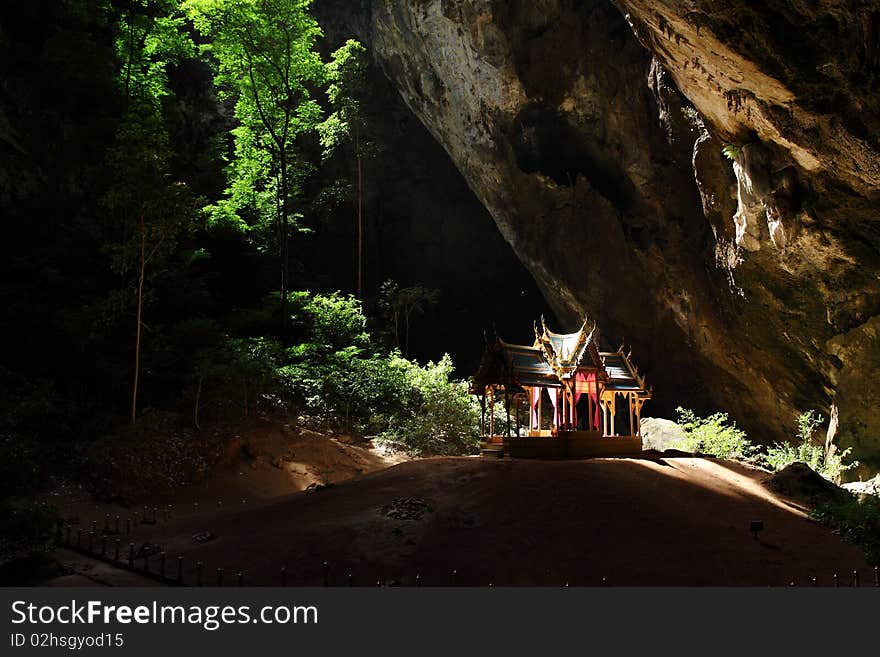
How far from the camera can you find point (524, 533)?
33.4 ft

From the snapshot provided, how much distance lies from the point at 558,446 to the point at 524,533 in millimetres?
6139

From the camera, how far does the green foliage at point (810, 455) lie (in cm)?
1784

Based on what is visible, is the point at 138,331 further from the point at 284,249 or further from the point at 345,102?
the point at 345,102

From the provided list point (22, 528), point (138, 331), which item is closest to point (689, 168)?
point (138, 331)

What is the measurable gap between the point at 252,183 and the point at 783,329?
20.3m

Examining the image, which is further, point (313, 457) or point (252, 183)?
point (252, 183)

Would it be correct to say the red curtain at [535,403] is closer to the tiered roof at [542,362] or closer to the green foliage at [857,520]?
the tiered roof at [542,362]

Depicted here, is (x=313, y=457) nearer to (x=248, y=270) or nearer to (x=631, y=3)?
(x=248, y=270)

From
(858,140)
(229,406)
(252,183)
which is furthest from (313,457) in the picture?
(858,140)

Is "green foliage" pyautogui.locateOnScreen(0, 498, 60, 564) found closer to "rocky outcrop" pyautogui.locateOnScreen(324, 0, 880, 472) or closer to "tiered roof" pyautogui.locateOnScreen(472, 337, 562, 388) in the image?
"tiered roof" pyautogui.locateOnScreen(472, 337, 562, 388)

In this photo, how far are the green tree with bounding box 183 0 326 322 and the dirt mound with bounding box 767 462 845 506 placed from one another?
16.4 m

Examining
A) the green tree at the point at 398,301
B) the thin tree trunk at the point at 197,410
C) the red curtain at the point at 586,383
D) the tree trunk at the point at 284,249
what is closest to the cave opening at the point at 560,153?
the green tree at the point at 398,301

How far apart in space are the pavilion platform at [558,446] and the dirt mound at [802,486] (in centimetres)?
351

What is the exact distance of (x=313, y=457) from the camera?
18.4 meters
